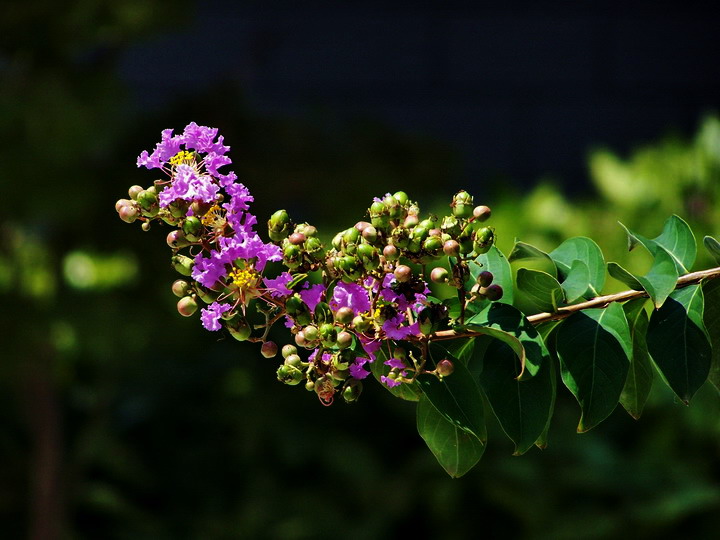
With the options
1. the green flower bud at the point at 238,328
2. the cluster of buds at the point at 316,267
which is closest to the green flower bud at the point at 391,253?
the cluster of buds at the point at 316,267

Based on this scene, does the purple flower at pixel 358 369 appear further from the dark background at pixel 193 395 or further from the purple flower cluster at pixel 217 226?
the dark background at pixel 193 395

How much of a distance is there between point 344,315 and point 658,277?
0.81ft

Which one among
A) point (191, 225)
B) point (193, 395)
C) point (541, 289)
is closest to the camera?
point (191, 225)

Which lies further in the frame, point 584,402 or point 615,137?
point 615,137

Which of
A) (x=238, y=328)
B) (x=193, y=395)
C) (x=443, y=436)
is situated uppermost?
(x=238, y=328)

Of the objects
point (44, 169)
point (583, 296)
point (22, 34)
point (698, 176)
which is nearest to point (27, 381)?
point (44, 169)

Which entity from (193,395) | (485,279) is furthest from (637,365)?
(193,395)

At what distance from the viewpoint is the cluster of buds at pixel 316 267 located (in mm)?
620

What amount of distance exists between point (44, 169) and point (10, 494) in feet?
3.66

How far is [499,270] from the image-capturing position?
74cm

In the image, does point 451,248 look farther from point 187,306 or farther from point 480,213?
point 187,306

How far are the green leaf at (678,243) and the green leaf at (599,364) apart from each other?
90mm

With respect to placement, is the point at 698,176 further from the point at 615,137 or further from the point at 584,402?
the point at 584,402

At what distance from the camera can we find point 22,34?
2508 millimetres
